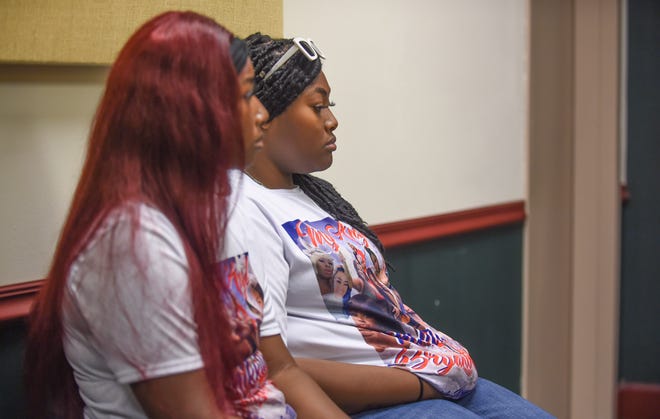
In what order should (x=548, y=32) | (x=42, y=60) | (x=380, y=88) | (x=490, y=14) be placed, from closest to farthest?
(x=42, y=60), (x=380, y=88), (x=490, y=14), (x=548, y=32)

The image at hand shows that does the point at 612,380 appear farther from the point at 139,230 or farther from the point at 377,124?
the point at 139,230

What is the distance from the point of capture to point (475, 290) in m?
2.53

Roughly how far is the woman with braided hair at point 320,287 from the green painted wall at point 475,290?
30.4 inches

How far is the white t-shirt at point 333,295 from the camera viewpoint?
48.5 inches

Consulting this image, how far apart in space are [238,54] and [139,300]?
0.34 meters

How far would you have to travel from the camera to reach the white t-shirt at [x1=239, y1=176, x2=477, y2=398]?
1.23 meters

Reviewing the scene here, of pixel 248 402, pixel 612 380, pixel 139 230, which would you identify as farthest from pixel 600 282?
pixel 139 230

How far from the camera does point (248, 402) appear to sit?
0.96 m

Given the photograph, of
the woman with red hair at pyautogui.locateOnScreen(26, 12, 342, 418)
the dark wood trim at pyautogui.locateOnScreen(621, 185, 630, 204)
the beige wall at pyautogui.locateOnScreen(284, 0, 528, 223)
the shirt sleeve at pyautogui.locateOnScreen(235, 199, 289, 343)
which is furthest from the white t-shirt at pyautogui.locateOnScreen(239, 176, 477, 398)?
the dark wood trim at pyautogui.locateOnScreen(621, 185, 630, 204)

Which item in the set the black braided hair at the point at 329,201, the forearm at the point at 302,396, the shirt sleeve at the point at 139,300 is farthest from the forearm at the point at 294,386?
the black braided hair at the point at 329,201

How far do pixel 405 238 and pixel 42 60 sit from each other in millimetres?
1166

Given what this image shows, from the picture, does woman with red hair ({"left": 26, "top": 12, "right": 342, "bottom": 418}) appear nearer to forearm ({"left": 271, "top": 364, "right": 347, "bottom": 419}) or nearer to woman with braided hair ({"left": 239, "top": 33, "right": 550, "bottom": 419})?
forearm ({"left": 271, "top": 364, "right": 347, "bottom": 419})

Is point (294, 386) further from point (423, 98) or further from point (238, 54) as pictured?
point (423, 98)

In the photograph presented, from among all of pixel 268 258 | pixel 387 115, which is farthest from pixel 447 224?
pixel 268 258
